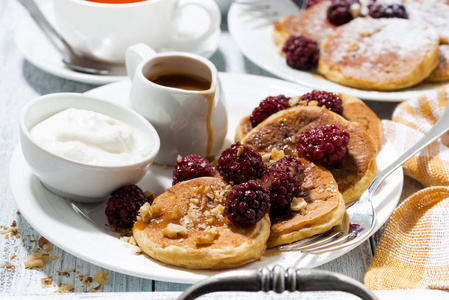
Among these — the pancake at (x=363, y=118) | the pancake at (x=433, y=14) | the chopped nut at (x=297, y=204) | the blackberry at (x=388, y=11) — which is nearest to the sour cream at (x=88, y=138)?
the chopped nut at (x=297, y=204)

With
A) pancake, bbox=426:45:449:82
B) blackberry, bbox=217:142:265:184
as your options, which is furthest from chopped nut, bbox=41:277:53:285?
pancake, bbox=426:45:449:82

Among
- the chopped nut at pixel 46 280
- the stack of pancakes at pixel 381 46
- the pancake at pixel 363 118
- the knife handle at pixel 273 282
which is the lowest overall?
the chopped nut at pixel 46 280

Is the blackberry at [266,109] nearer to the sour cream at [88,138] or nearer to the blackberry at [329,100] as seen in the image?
the blackberry at [329,100]

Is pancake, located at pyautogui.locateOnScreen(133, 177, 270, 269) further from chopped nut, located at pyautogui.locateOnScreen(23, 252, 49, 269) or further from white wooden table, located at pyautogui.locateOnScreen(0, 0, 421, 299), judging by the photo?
chopped nut, located at pyautogui.locateOnScreen(23, 252, 49, 269)

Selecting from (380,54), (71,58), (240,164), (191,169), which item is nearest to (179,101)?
(191,169)

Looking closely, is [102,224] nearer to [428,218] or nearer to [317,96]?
[317,96]

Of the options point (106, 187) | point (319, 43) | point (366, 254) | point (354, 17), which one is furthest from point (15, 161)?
Answer: point (354, 17)
